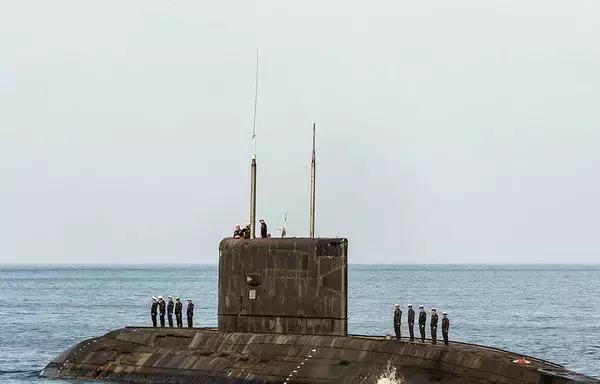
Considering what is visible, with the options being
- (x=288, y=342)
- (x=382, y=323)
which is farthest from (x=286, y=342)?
(x=382, y=323)

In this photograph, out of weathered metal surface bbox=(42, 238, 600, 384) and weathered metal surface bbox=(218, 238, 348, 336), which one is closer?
weathered metal surface bbox=(42, 238, 600, 384)

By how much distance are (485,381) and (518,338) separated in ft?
101

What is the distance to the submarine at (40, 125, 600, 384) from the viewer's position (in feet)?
92.4

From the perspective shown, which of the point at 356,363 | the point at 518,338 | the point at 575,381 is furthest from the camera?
the point at 518,338

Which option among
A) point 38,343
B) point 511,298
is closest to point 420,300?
point 511,298

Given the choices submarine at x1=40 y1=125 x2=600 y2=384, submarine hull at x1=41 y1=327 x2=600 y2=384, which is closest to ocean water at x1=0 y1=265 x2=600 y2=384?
submarine hull at x1=41 y1=327 x2=600 y2=384

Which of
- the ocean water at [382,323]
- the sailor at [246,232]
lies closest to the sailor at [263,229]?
the sailor at [246,232]

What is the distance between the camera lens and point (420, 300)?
10600 centimetres

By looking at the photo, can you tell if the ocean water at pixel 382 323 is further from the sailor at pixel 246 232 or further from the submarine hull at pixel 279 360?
the sailor at pixel 246 232

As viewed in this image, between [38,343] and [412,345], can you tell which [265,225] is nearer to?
[412,345]

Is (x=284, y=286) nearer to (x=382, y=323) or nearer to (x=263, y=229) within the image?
(x=263, y=229)

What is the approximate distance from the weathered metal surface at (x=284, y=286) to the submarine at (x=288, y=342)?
0.09 feet

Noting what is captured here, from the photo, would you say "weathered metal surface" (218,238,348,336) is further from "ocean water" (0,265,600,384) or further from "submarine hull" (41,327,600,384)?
"ocean water" (0,265,600,384)

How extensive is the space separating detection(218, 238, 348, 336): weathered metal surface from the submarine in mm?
26
